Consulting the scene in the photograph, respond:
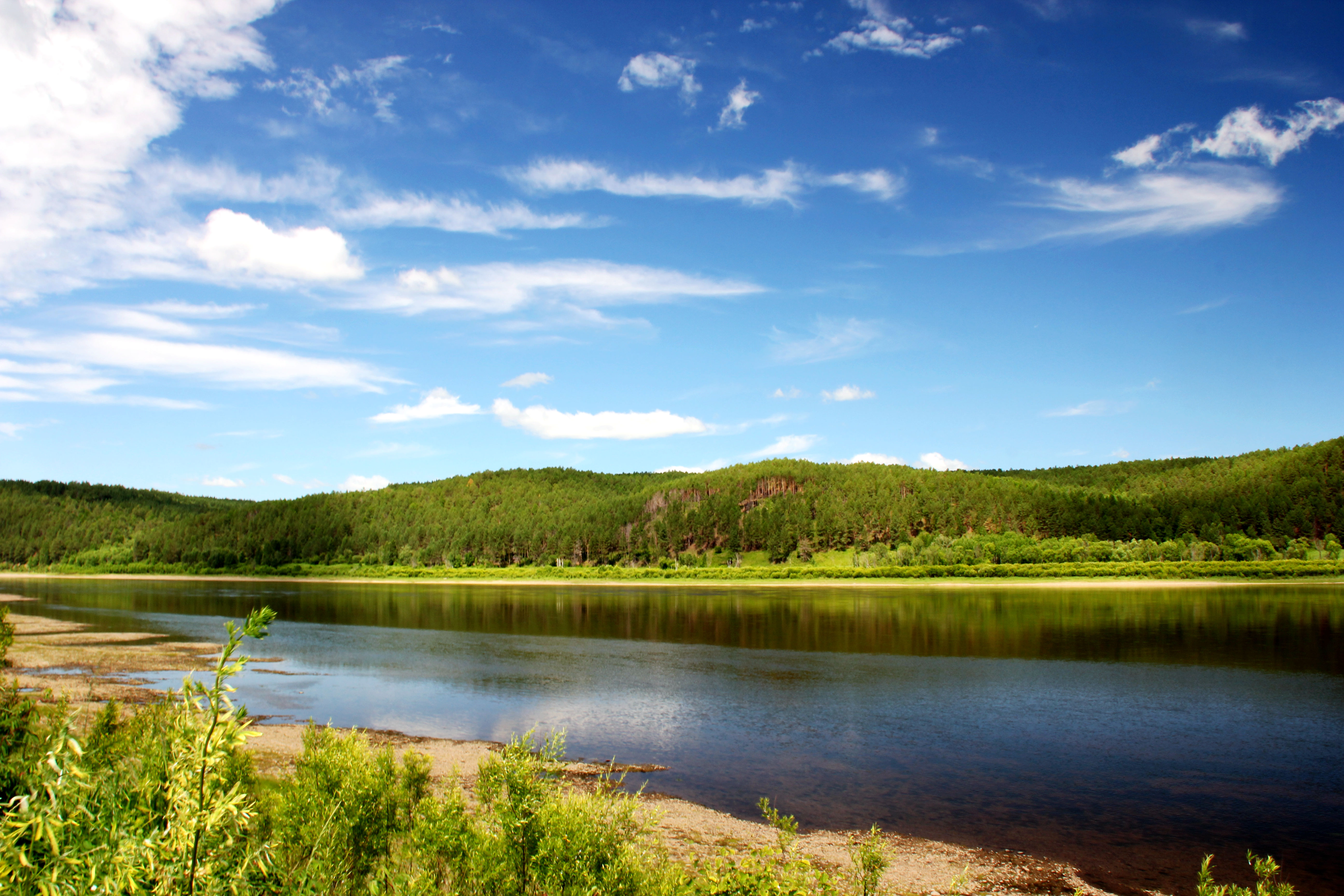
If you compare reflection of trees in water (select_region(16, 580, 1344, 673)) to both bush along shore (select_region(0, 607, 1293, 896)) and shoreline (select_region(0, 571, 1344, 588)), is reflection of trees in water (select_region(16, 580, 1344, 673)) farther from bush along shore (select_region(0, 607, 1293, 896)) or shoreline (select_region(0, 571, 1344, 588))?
bush along shore (select_region(0, 607, 1293, 896))

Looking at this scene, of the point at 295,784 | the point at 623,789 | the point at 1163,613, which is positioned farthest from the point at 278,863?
the point at 1163,613

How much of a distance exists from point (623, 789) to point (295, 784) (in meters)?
10.5

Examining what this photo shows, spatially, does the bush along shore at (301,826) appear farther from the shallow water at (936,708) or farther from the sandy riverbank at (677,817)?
the shallow water at (936,708)

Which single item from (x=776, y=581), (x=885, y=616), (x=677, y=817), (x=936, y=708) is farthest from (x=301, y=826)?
(x=776, y=581)

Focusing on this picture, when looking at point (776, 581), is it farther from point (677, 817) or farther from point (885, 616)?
point (677, 817)

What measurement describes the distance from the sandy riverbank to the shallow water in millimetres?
970

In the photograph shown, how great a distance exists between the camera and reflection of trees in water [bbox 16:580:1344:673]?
4966 cm

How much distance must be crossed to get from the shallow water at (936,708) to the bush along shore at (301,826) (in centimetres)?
386

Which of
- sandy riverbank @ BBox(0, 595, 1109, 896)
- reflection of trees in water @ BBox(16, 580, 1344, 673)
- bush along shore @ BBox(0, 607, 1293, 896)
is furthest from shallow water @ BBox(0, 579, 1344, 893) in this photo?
bush along shore @ BBox(0, 607, 1293, 896)

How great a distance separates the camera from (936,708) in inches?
1291

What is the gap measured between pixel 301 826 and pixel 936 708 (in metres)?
28.2

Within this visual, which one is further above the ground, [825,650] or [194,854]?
[194,854]

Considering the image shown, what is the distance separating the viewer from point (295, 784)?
1195 cm

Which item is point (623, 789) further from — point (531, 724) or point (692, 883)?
point (692, 883)
